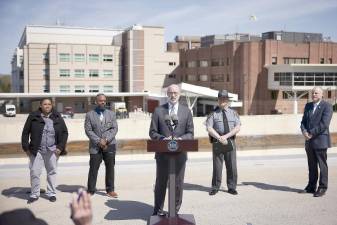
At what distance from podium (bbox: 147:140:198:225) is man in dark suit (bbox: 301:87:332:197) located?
287 centimetres

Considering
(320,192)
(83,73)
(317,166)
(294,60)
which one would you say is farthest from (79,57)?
(320,192)

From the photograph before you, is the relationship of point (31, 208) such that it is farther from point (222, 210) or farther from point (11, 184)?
point (222, 210)

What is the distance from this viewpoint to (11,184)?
8516 millimetres

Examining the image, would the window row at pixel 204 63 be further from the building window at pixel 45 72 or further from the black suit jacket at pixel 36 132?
the black suit jacket at pixel 36 132

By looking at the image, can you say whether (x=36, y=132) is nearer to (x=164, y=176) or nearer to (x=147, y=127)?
(x=164, y=176)

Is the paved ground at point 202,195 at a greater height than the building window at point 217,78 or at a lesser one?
lesser

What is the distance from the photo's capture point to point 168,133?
637 cm

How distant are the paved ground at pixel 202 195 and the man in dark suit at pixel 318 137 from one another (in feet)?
0.93

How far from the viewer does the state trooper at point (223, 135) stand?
26.0 ft

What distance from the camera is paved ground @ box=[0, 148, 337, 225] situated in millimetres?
6516

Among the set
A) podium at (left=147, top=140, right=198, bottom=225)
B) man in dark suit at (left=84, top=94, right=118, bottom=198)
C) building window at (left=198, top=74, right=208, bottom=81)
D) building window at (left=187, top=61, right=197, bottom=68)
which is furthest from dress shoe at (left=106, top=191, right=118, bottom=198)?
building window at (left=187, top=61, right=197, bottom=68)

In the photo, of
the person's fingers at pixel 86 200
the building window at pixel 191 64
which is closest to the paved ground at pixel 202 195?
the person's fingers at pixel 86 200

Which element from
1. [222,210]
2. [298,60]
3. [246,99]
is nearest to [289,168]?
[222,210]

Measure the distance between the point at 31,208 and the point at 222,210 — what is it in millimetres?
3008
